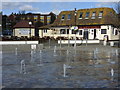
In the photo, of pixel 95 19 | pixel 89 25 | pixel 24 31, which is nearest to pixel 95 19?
pixel 95 19

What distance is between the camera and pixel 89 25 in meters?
48.0

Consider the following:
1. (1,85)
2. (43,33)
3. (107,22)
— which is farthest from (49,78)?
(43,33)

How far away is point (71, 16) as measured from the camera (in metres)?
51.6

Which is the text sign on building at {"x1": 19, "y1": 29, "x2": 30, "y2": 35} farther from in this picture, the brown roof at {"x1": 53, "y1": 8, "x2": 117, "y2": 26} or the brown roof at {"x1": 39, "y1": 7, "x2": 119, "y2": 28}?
the brown roof at {"x1": 39, "y1": 7, "x2": 119, "y2": 28}

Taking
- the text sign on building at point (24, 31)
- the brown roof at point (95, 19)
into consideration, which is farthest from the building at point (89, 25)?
the text sign on building at point (24, 31)

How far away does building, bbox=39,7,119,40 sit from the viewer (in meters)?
47.2

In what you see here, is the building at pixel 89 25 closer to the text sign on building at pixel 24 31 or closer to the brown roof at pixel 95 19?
the brown roof at pixel 95 19

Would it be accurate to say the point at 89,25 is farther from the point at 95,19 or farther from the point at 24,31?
the point at 24,31

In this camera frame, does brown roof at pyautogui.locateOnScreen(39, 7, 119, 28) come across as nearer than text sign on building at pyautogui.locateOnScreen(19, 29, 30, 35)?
Yes

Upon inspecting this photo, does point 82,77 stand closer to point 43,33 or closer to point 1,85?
point 1,85

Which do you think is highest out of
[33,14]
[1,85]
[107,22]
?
[33,14]

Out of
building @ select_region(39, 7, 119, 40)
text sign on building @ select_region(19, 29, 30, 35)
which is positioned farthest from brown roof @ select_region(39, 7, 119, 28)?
text sign on building @ select_region(19, 29, 30, 35)

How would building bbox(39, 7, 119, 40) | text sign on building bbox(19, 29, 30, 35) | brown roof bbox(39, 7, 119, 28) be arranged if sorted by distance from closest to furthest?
building bbox(39, 7, 119, 40) → brown roof bbox(39, 7, 119, 28) → text sign on building bbox(19, 29, 30, 35)

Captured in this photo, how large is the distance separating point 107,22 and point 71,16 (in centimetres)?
808
